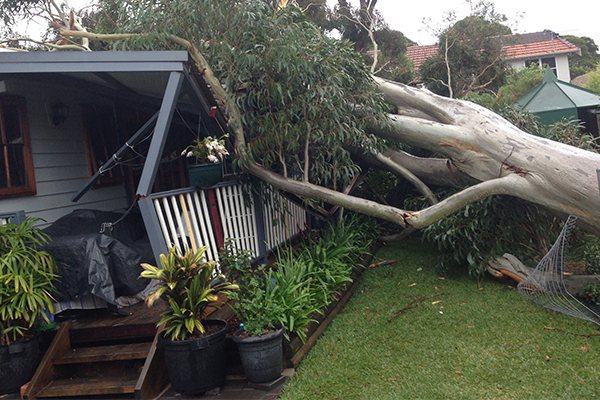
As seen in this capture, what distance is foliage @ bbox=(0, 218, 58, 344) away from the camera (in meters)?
4.35

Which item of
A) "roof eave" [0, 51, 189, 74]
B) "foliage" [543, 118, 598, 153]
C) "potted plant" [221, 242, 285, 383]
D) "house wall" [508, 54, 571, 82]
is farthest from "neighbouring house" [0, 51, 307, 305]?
"house wall" [508, 54, 571, 82]

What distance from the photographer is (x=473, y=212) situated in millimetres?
6918

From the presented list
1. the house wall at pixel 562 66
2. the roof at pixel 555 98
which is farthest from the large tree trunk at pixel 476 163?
the house wall at pixel 562 66

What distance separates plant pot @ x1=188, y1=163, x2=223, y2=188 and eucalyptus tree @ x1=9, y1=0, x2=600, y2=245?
23.5 inches

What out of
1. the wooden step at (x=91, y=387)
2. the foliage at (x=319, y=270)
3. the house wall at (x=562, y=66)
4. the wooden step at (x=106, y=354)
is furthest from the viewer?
the house wall at (x=562, y=66)

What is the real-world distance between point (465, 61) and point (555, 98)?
122 inches

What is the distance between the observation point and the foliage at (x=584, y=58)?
1421 inches

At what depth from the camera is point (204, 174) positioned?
17.6ft

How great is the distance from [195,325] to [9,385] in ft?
6.28

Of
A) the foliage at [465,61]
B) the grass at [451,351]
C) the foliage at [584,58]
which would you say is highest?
the foliage at [584,58]

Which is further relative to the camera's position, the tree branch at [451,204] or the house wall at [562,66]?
the house wall at [562,66]

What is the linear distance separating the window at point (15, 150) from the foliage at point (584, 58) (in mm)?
38126

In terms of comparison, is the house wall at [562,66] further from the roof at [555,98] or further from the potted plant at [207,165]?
the potted plant at [207,165]

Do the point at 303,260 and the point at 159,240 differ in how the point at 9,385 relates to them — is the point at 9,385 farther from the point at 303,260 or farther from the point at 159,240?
the point at 303,260
